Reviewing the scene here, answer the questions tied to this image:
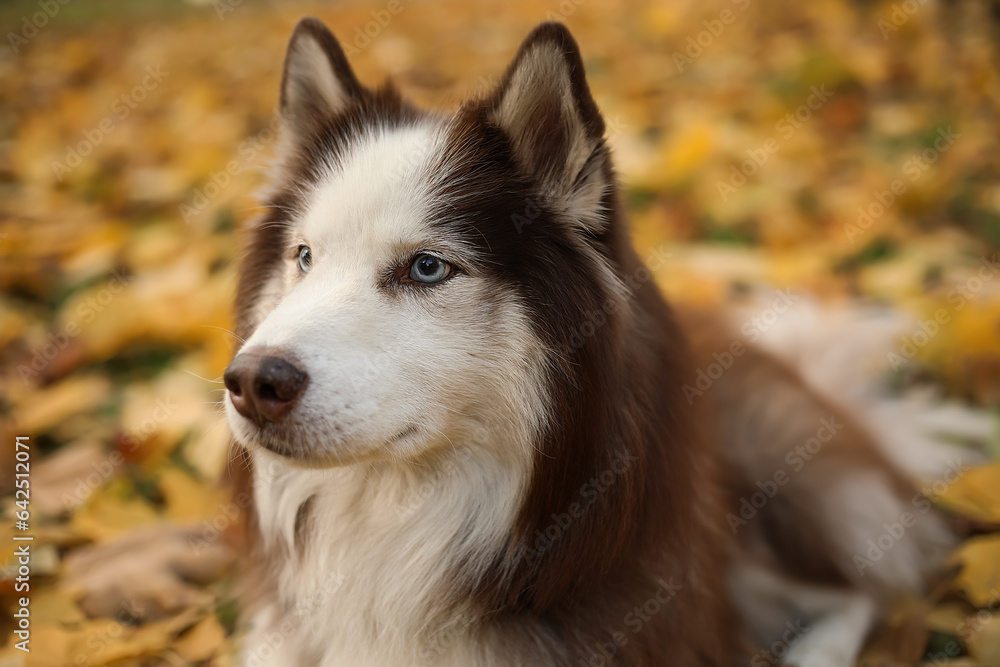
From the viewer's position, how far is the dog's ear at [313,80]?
90.4 inches

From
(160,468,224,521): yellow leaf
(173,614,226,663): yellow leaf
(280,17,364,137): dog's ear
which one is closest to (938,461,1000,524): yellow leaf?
(280,17,364,137): dog's ear

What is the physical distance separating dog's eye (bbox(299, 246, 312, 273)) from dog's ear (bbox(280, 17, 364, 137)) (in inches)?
18.4

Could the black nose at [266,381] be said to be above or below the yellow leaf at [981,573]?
above

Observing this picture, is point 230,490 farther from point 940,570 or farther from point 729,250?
point 729,250

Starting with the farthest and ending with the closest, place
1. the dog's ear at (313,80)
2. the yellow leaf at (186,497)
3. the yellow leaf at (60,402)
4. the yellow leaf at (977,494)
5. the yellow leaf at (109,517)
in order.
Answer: the yellow leaf at (60,402) → the yellow leaf at (186,497) → the yellow leaf at (109,517) → the yellow leaf at (977,494) → the dog's ear at (313,80)

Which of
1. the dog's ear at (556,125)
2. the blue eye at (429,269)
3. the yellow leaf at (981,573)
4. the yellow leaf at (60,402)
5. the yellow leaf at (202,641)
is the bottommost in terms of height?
the yellow leaf at (202,641)

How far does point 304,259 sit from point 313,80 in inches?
24.8

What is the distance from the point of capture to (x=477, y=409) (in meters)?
1.93

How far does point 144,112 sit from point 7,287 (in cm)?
250

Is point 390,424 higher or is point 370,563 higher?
point 390,424

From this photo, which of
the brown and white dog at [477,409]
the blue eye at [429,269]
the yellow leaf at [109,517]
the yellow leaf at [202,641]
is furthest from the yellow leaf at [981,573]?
the yellow leaf at [109,517]

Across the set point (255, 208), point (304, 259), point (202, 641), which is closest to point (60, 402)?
point (202, 641)

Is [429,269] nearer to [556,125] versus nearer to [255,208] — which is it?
[556,125]

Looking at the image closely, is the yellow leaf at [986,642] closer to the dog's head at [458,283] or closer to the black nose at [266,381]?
the dog's head at [458,283]
